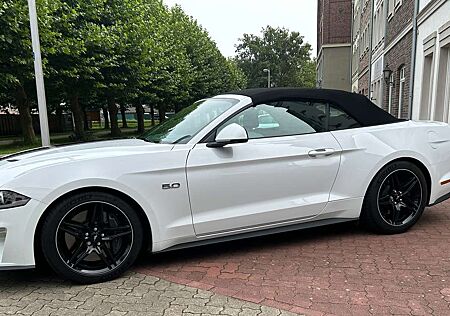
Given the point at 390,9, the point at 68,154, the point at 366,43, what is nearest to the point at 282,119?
the point at 68,154

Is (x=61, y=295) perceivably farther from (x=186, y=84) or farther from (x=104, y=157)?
(x=186, y=84)

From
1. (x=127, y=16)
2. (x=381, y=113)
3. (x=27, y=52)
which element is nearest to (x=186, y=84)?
(x=127, y=16)

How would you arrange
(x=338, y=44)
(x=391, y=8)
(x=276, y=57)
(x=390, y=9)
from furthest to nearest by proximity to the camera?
(x=276, y=57) → (x=338, y=44) → (x=390, y=9) → (x=391, y=8)

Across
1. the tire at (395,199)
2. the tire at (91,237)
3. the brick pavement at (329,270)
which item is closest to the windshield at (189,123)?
the tire at (91,237)

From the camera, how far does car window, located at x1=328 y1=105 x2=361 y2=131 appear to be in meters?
4.07

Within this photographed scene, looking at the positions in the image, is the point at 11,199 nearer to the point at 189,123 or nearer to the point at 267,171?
the point at 189,123

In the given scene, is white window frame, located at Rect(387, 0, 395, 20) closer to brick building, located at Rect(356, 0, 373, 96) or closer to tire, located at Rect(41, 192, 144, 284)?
brick building, located at Rect(356, 0, 373, 96)

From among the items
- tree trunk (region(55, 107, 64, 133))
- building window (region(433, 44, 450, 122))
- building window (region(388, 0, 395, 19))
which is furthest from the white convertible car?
tree trunk (region(55, 107, 64, 133))

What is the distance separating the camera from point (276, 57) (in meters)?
81.9

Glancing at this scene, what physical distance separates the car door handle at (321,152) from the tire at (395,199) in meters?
0.63

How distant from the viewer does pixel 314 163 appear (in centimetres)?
384

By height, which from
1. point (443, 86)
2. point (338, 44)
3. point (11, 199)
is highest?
point (338, 44)

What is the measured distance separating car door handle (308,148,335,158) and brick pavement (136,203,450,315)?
3.05ft

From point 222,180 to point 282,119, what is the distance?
2.93ft
